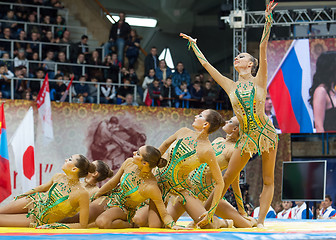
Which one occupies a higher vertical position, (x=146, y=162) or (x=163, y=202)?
(x=146, y=162)

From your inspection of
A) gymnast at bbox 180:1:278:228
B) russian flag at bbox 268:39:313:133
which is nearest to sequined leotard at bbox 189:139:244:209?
gymnast at bbox 180:1:278:228

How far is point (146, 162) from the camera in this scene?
4516 mm

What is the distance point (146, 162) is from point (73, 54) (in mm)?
7885

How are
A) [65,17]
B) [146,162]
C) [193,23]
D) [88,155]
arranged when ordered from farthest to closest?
[193,23]
[65,17]
[88,155]
[146,162]

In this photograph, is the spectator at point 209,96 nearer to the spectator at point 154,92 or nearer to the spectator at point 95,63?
the spectator at point 154,92

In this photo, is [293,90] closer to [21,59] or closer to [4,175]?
[21,59]

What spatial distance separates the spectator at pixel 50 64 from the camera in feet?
37.0

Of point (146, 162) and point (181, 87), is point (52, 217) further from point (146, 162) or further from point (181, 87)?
point (181, 87)

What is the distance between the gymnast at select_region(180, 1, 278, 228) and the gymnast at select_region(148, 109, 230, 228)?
25 cm

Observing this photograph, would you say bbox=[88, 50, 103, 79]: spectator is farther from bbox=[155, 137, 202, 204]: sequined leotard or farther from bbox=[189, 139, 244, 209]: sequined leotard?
bbox=[155, 137, 202, 204]: sequined leotard

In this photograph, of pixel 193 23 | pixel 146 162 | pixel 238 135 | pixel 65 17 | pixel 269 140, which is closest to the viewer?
pixel 146 162

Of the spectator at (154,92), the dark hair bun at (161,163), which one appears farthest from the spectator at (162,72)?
the dark hair bun at (161,163)

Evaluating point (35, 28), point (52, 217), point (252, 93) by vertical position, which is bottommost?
point (52, 217)

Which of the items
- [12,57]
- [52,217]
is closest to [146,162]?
[52,217]
